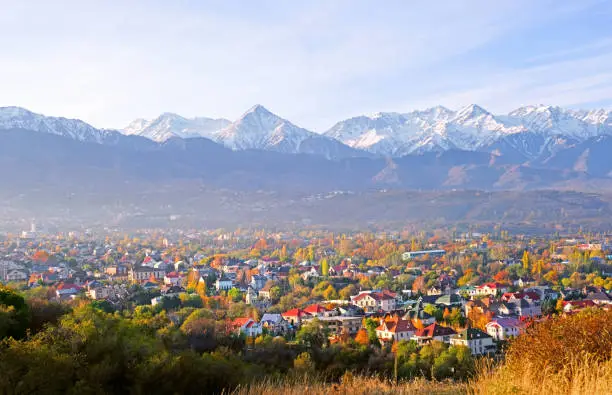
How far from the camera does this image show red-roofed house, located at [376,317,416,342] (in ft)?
74.2

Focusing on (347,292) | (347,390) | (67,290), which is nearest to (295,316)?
(347,292)

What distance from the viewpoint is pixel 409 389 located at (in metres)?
5.99

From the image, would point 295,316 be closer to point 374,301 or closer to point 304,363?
point 374,301

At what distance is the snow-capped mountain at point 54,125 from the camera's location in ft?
544

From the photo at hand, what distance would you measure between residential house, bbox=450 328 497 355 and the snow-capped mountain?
152472 millimetres

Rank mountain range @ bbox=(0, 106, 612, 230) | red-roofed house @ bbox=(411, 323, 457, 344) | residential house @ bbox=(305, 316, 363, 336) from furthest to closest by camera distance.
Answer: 1. mountain range @ bbox=(0, 106, 612, 230)
2. residential house @ bbox=(305, 316, 363, 336)
3. red-roofed house @ bbox=(411, 323, 457, 344)

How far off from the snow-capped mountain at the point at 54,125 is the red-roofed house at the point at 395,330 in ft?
490

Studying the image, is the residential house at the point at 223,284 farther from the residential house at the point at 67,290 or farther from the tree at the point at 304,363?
the tree at the point at 304,363

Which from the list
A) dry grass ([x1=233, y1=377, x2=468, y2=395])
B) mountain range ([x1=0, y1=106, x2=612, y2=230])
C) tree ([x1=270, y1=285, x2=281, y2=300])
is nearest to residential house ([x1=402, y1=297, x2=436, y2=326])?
tree ([x1=270, y1=285, x2=281, y2=300])

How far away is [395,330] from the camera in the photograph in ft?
75.8

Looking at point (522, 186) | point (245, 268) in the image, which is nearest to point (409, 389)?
point (245, 268)

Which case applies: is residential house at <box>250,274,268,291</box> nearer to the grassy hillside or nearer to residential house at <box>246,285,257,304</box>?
residential house at <box>246,285,257,304</box>

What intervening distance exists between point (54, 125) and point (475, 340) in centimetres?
17150

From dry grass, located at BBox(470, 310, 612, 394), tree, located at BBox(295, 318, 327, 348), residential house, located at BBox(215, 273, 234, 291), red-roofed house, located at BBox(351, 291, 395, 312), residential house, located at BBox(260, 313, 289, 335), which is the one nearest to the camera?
dry grass, located at BBox(470, 310, 612, 394)
